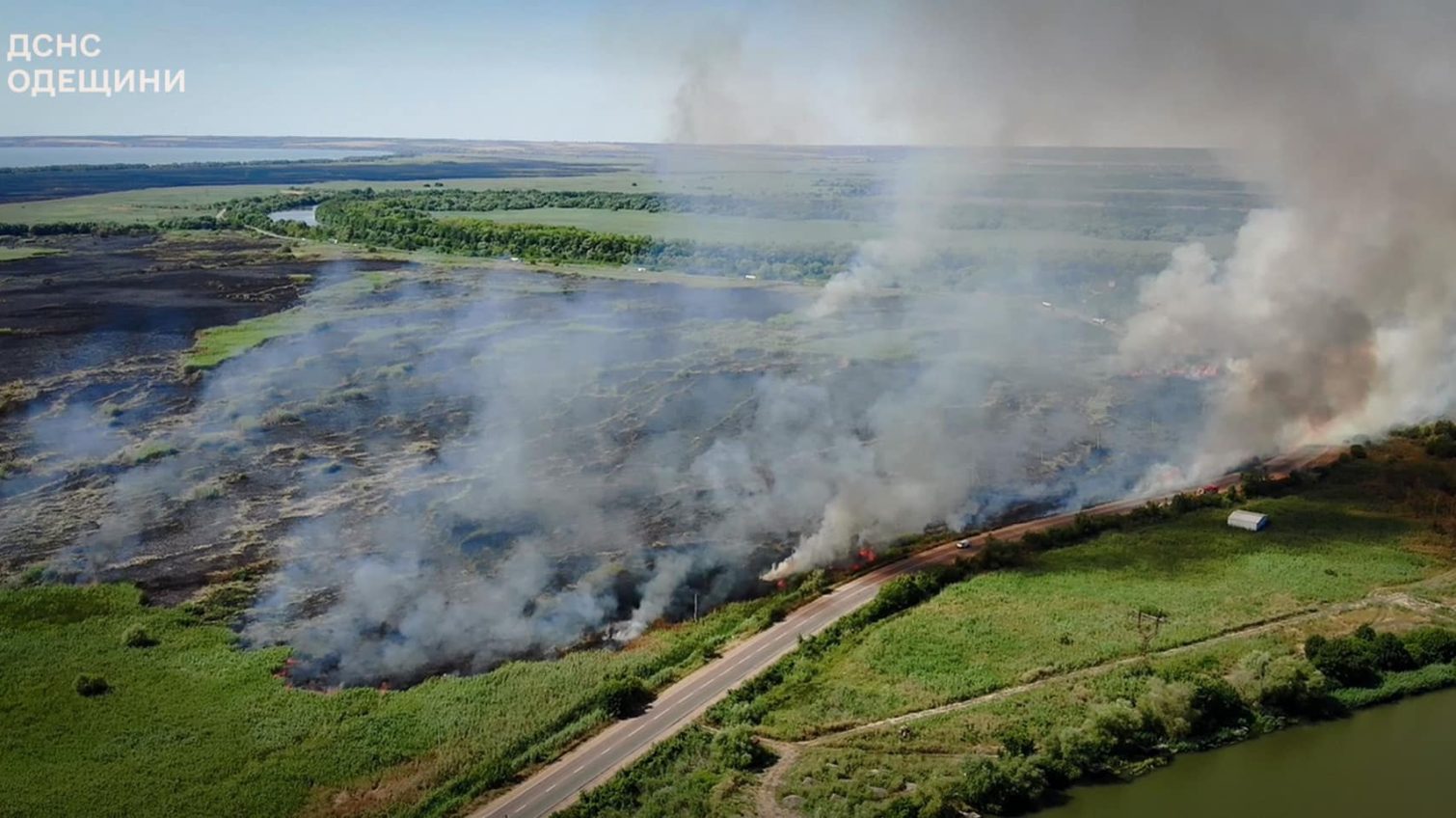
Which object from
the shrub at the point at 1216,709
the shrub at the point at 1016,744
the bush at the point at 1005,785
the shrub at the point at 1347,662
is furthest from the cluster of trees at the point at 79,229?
the shrub at the point at 1347,662

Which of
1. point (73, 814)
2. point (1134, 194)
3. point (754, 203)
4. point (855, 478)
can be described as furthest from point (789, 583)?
point (1134, 194)

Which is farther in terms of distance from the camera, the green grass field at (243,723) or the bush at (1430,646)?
the bush at (1430,646)

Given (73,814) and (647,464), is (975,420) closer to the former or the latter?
(647,464)

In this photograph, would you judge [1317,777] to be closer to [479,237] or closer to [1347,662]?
[1347,662]

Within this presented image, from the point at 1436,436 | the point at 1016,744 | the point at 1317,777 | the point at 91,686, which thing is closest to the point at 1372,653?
the point at 1317,777

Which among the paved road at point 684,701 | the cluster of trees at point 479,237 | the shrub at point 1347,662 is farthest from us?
the cluster of trees at point 479,237

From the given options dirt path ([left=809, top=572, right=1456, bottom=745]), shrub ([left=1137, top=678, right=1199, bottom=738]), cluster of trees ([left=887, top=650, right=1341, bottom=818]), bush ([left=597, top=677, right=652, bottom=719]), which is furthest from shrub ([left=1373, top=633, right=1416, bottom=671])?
bush ([left=597, top=677, right=652, bottom=719])

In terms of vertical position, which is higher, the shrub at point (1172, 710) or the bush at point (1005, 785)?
the shrub at point (1172, 710)

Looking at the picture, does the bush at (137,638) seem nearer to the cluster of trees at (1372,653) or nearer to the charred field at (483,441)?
the charred field at (483,441)
